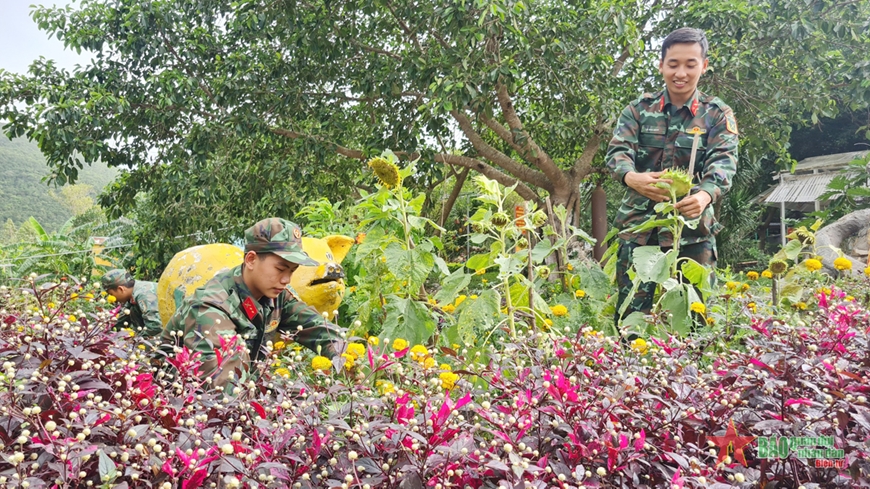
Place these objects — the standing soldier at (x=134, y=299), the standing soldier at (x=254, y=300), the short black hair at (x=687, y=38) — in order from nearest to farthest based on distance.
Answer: the standing soldier at (x=254, y=300), the short black hair at (x=687, y=38), the standing soldier at (x=134, y=299)

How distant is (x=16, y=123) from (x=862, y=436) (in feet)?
21.8

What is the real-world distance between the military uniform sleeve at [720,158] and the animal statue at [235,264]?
173 centimetres

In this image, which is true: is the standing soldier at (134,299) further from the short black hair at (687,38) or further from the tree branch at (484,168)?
the tree branch at (484,168)

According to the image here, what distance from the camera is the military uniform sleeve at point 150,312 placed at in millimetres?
3383

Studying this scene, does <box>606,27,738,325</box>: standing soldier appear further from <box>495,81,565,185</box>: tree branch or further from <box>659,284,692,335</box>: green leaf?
<box>495,81,565,185</box>: tree branch

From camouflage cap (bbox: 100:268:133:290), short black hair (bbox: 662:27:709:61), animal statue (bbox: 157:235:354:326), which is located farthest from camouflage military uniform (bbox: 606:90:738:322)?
camouflage cap (bbox: 100:268:133:290)

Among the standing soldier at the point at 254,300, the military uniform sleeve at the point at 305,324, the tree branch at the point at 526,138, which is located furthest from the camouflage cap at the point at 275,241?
the tree branch at the point at 526,138

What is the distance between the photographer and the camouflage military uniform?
9.76ft

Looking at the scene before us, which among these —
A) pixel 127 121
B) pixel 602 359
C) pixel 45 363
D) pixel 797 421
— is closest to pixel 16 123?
pixel 127 121

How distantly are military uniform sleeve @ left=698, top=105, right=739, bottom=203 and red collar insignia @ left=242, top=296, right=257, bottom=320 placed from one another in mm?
1928

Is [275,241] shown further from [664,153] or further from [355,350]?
[664,153]

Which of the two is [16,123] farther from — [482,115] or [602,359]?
[602,359]

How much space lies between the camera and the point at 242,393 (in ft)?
4.45

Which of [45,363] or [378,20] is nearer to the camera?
[45,363]
